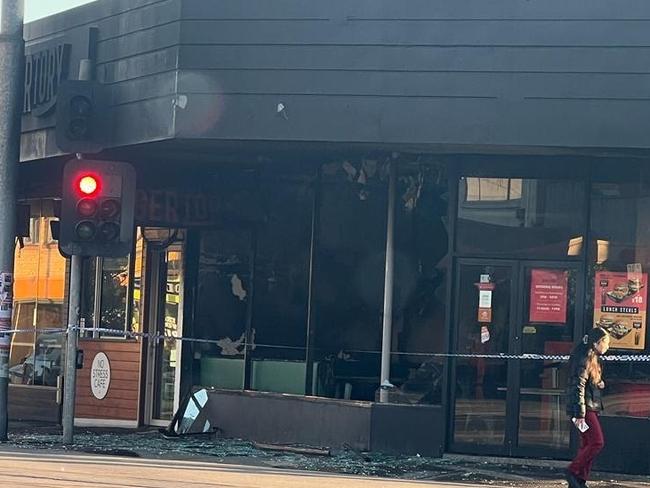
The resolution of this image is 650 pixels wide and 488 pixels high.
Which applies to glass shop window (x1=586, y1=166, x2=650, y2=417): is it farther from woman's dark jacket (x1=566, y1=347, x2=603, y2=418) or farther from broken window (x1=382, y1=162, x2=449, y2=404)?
woman's dark jacket (x1=566, y1=347, x2=603, y2=418)

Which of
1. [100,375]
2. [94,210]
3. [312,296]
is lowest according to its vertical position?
[100,375]

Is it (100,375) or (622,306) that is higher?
(622,306)

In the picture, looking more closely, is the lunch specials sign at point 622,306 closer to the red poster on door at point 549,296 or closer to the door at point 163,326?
the red poster on door at point 549,296

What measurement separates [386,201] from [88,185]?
158 inches

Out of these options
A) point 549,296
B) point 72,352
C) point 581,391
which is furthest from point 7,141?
point 581,391

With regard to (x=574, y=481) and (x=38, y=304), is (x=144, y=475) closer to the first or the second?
(x=574, y=481)

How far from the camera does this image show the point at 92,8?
1524cm

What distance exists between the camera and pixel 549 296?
45.9ft

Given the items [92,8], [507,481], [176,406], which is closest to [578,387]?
[507,481]

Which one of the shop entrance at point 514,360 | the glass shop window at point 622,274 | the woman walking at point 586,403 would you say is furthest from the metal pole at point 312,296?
the woman walking at point 586,403

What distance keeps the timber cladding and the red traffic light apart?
4068 millimetres

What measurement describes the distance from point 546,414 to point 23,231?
7.77m

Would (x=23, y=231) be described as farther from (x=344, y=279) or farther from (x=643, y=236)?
(x=643, y=236)

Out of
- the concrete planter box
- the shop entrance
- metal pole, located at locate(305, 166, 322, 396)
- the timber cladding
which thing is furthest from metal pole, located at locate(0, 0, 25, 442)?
the shop entrance
